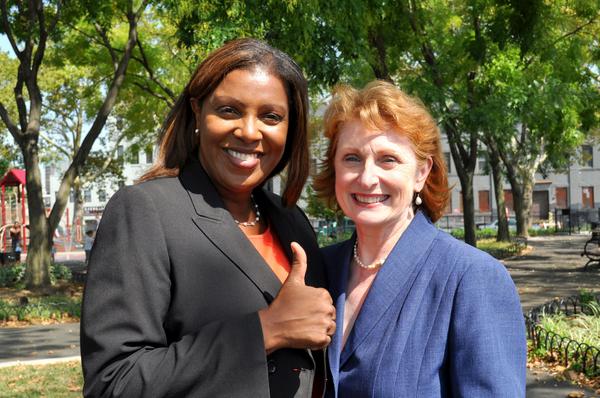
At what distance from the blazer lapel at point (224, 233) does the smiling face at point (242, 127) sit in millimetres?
87

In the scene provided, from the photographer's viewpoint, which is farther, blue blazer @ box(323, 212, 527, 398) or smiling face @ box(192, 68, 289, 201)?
smiling face @ box(192, 68, 289, 201)

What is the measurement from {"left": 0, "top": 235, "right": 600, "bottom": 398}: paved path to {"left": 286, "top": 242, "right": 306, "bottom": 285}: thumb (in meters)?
5.90

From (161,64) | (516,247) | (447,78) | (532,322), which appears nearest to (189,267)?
(532,322)

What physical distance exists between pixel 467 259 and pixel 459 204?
6833 cm

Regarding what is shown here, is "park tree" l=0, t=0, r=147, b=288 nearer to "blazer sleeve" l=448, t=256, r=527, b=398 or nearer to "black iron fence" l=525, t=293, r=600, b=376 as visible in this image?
"black iron fence" l=525, t=293, r=600, b=376

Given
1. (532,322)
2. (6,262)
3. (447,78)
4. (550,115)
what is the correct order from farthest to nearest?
(6,262)
(447,78)
(550,115)
(532,322)

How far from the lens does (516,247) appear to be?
27078 millimetres

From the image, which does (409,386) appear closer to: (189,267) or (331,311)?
(331,311)

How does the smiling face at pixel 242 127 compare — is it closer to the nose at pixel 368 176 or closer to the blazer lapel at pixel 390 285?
Answer: the nose at pixel 368 176

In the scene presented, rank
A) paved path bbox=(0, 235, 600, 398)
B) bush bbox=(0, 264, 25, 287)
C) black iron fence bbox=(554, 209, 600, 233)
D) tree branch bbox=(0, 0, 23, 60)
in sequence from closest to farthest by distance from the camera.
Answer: paved path bbox=(0, 235, 600, 398), tree branch bbox=(0, 0, 23, 60), bush bbox=(0, 264, 25, 287), black iron fence bbox=(554, 209, 600, 233)

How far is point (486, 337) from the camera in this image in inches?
83.0

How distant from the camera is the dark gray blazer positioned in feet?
6.12

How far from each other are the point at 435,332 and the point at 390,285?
0.77 ft

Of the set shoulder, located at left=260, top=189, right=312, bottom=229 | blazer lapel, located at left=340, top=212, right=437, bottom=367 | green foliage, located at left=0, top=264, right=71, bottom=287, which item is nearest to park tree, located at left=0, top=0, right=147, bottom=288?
green foliage, located at left=0, top=264, right=71, bottom=287
